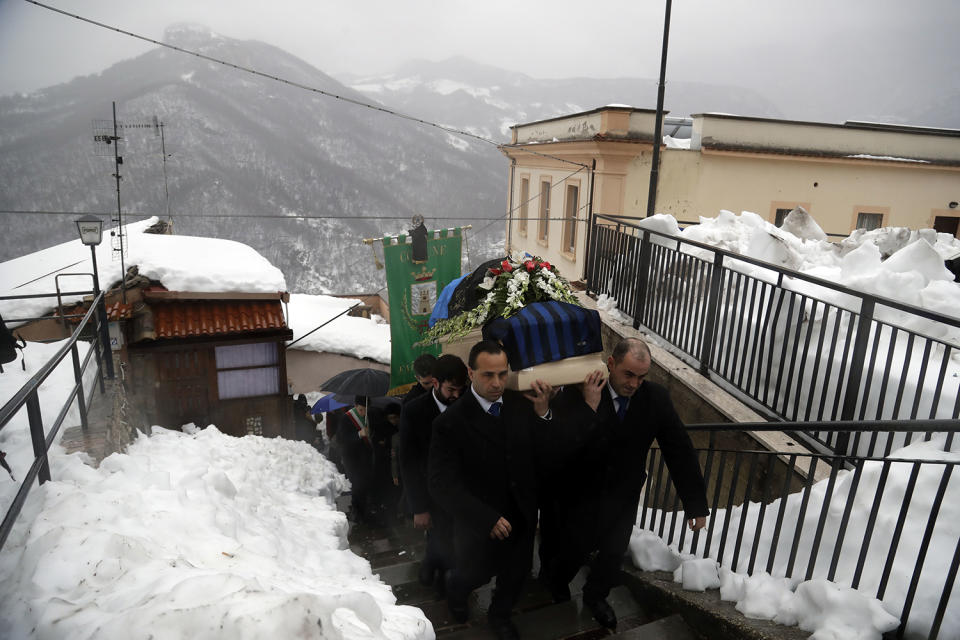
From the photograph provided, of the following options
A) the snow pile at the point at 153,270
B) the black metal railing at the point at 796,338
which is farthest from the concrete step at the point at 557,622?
the snow pile at the point at 153,270

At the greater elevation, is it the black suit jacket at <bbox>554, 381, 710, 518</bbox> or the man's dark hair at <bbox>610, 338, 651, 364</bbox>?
the man's dark hair at <bbox>610, 338, 651, 364</bbox>

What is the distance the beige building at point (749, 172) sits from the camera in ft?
47.7

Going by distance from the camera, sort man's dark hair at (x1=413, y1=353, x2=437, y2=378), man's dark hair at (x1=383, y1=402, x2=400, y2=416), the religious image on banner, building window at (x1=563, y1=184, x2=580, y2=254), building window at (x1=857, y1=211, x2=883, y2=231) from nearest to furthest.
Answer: man's dark hair at (x1=413, y1=353, x2=437, y2=378), man's dark hair at (x1=383, y1=402, x2=400, y2=416), the religious image on banner, building window at (x1=563, y1=184, x2=580, y2=254), building window at (x1=857, y1=211, x2=883, y2=231)

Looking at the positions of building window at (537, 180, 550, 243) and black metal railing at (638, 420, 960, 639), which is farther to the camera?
building window at (537, 180, 550, 243)

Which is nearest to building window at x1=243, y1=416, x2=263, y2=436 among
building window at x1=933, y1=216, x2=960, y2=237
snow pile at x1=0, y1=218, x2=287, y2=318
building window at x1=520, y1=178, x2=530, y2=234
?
snow pile at x1=0, y1=218, x2=287, y2=318

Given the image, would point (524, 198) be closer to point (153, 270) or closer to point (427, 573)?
point (153, 270)

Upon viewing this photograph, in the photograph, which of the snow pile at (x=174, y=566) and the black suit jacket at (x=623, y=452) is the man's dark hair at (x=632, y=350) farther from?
the snow pile at (x=174, y=566)

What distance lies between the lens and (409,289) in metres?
9.45

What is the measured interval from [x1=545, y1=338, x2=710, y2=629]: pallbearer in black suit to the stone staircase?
0.17 m

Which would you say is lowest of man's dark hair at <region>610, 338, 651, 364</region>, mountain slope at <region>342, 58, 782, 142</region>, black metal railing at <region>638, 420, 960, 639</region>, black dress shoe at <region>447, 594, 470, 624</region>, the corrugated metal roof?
the corrugated metal roof

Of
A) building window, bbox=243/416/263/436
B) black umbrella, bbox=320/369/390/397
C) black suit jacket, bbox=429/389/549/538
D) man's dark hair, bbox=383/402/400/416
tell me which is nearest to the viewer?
black suit jacket, bbox=429/389/549/538

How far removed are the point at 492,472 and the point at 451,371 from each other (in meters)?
0.76

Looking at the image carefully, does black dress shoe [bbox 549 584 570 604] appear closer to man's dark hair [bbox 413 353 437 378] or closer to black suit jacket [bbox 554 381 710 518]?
black suit jacket [bbox 554 381 710 518]

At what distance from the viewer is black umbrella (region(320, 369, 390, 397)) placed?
7.34 metres
